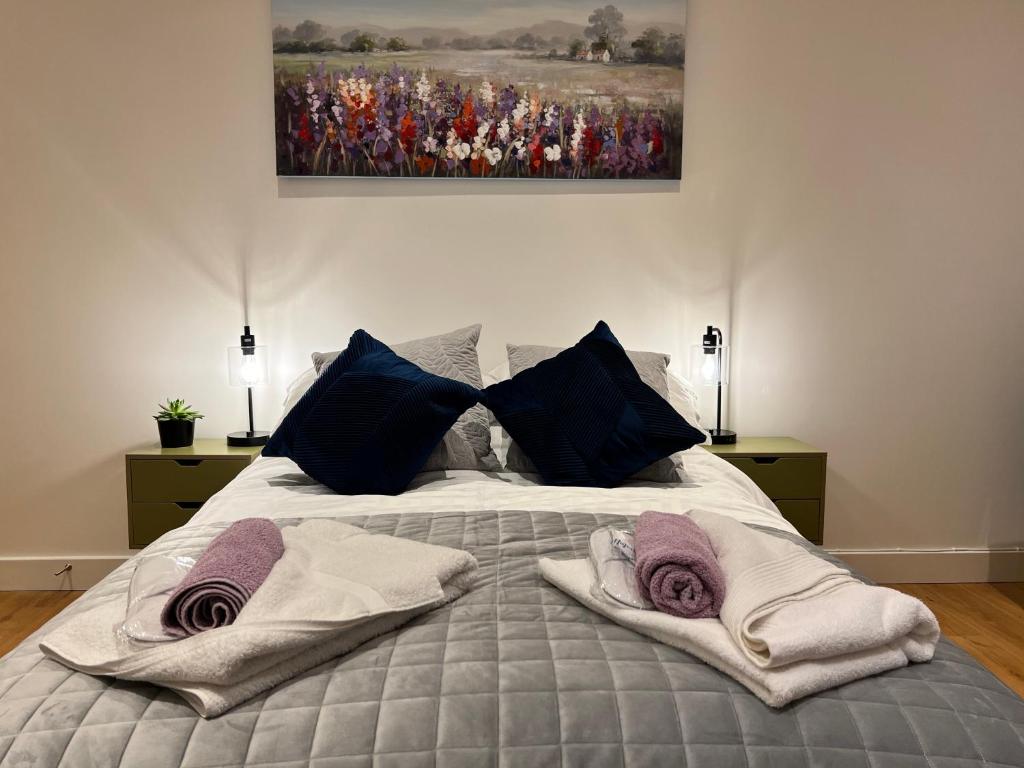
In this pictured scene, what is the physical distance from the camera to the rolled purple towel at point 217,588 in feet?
3.94

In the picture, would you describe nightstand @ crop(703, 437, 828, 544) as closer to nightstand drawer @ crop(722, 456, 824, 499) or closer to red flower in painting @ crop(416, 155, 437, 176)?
nightstand drawer @ crop(722, 456, 824, 499)

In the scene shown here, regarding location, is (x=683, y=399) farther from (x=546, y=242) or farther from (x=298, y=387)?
(x=298, y=387)

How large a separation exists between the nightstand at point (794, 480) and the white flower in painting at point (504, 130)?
1378 mm

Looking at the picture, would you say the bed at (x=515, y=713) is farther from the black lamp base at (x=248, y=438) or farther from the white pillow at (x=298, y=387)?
the black lamp base at (x=248, y=438)

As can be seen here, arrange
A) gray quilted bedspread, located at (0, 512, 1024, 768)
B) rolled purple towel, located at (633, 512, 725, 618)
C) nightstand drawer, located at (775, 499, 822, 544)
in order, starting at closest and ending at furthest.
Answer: gray quilted bedspread, located at (0, 512, 1024, 768)
rolled purple towel, located at (633, 512, 725, 618)
nightstand drawer, located at (775, 499, 822, 544)

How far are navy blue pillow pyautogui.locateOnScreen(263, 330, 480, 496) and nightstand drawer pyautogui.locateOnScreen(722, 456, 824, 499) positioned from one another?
120 cm

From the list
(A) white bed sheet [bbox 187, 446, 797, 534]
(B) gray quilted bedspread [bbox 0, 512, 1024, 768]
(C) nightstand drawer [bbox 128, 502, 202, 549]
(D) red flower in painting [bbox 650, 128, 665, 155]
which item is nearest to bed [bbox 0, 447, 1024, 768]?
(B) gray quilted bedspread [bbox 0, 512, 1024, 768]

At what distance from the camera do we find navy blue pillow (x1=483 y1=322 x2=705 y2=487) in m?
2.30

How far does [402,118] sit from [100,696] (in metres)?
2.47

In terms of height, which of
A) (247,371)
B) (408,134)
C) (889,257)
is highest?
(408,134)

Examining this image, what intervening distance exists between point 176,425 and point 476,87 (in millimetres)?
1654

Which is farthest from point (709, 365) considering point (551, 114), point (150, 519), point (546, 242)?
point (150, 519)

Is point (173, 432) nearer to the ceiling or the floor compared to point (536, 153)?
nearer to the floor

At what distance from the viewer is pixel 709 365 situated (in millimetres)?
3154
